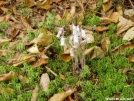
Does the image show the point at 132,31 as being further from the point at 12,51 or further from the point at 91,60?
the point at 12,51

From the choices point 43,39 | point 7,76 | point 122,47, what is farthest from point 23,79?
point 122,47

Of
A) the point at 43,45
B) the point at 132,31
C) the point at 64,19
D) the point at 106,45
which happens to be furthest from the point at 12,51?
the point at 132,31

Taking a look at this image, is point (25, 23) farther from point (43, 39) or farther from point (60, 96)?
point (60, 96)

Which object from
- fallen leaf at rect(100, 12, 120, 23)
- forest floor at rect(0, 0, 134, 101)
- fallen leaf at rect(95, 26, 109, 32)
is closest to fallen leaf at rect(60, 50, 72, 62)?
forest floor at rect(0, 0, 134, 101)

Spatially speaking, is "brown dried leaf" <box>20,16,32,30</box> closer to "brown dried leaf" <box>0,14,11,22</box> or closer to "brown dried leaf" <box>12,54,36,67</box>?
"brown dried leaf" <box>0,14,11,22</box>

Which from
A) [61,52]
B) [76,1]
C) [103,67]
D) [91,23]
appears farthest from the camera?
[76,1]

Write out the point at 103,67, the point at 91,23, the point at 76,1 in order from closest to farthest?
the point at 103,67
the point at 91,23
the point at 76,1
